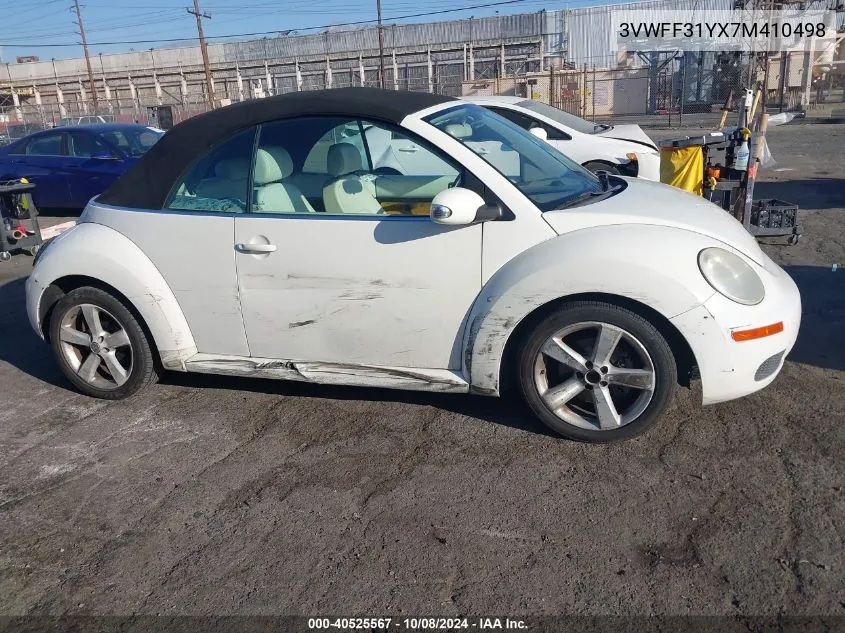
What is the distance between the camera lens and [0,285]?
7.62m

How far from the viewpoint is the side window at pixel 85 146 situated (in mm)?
11148

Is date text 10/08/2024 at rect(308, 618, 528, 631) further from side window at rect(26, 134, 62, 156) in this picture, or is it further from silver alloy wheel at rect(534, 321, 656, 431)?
side window at rect(26, 134, 62, 156)

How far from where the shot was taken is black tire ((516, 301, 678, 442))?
11.0 ft

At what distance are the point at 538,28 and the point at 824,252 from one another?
51.7 metres

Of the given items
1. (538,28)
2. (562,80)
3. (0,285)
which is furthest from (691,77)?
(0,285)

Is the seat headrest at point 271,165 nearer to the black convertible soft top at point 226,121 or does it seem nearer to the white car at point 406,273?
the white car at point 406,273

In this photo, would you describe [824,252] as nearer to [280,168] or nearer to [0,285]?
[280,168]

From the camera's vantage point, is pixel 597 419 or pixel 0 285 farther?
pixel 0 285

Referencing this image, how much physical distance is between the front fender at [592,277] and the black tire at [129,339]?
200 cm

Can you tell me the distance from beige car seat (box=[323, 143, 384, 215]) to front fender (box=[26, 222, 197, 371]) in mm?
1120

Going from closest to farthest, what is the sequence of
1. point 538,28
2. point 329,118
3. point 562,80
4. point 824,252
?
point 329,118, point 824,252, point 562,80, point 538,28

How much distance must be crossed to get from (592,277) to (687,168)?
16.0ft

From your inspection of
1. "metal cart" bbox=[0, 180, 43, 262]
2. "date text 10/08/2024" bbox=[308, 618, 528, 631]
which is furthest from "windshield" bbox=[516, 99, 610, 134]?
"date text 10/08/2024" bbox=[308, 618, 528, 631]

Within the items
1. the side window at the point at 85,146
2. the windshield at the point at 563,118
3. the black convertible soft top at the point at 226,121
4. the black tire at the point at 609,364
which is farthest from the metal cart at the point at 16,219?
the black tire at the point at 609,364
